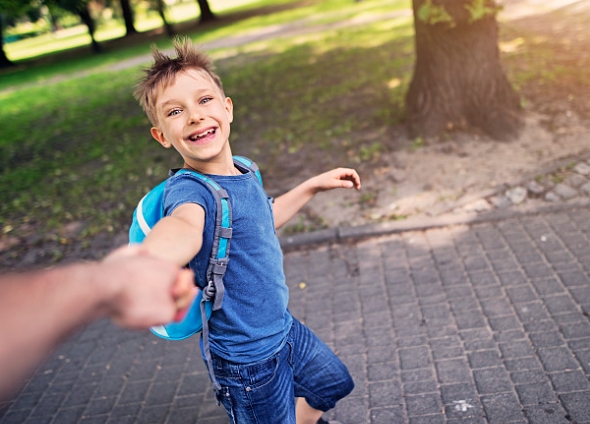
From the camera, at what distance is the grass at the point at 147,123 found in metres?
7.73

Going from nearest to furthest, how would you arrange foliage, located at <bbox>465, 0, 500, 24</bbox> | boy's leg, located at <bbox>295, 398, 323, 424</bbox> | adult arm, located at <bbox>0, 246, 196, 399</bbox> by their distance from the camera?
1. adult arm, located at <bbox>0, 246, 196, 399</bbox>
2. boy's leg, located at <bbox>295, 398, 323, 424</bbox>
3. foliage, located at <bbox>465, 0, 500, 24</bbox>

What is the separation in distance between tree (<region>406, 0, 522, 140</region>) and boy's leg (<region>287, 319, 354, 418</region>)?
497 cm

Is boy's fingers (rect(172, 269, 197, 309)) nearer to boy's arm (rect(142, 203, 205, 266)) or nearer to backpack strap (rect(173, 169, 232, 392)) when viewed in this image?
boy's arm (rect(142, 203, 205, 266))

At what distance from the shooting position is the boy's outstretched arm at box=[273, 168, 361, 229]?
2.81m

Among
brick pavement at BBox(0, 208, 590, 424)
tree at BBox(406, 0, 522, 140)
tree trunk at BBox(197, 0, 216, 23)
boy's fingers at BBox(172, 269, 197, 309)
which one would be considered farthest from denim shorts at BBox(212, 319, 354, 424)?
tree trunk at BBox(197, 0, 216, 23)

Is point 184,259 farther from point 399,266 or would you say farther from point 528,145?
point 528,145

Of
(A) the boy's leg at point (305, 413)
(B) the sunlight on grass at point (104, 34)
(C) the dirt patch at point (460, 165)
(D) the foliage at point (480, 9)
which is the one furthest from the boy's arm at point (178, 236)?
(B) the sunlight on grass at point (104, 34)

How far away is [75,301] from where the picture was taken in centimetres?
108

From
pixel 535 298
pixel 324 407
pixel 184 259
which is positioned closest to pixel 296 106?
pixel 535 298

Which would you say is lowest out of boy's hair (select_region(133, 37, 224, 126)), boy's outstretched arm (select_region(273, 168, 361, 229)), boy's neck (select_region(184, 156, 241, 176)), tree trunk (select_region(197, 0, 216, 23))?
tree trunk (select_region(197, 0, 216, 23))

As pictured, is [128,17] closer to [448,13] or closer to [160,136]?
[448,13]

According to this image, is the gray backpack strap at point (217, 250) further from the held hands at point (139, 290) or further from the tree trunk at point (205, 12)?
the tree trunk at point (205, 12)

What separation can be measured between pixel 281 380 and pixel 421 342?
76.4 inches

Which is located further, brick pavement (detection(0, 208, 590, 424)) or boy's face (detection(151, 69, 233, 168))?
brick pavement (detection(0, 208, 590, 424))
